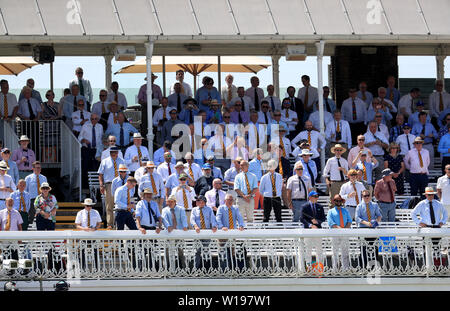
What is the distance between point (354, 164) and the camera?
2509cm

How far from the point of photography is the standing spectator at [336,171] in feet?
80.5

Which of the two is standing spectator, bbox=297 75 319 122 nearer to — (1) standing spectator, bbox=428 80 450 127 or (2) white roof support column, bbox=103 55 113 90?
(1) standing spectator, bbox=428 80 450 127

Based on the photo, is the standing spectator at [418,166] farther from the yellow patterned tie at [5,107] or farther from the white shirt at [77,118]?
the yellow patterned tie at [5,107]

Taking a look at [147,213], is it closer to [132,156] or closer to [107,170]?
[107,170]

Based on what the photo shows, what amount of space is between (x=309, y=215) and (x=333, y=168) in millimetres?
2338

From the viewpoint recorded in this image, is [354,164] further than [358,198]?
Yes

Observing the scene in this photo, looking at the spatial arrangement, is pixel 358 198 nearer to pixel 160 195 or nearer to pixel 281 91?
pixel 160 195

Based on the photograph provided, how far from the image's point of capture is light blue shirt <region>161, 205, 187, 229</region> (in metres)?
22.0

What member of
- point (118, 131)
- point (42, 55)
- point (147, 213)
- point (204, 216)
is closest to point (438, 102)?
point (118, 131)

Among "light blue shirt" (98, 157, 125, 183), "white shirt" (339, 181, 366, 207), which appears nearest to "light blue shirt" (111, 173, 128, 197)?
"light blue shirt" (98, 157, 125, 183)

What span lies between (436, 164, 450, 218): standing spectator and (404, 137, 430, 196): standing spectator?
1.28m

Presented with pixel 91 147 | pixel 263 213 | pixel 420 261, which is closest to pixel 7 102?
pixel 91 147
